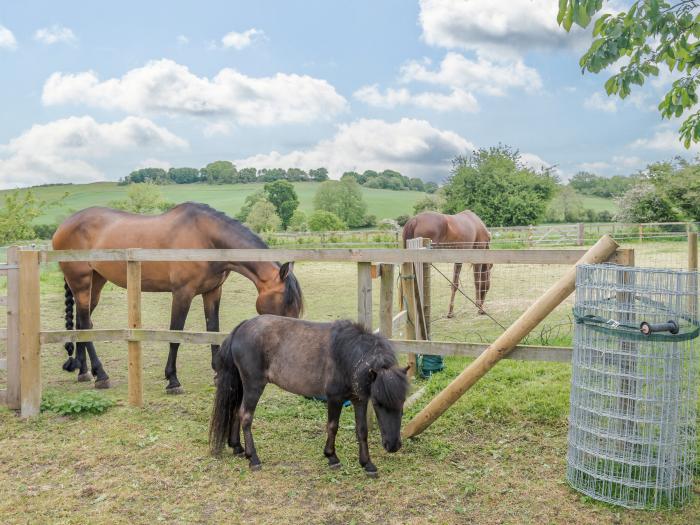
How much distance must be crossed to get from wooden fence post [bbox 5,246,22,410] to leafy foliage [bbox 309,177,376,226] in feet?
182

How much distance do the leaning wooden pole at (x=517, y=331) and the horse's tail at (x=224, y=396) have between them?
4.79 ft

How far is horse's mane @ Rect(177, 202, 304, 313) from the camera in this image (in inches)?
219

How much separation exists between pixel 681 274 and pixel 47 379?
657 cm

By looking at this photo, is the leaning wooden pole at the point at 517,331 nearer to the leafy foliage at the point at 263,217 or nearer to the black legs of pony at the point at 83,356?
the black legs of pony at the point at 83,356

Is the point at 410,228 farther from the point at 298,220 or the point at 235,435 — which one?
the point at 298,220

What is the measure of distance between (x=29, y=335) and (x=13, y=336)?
0.16 meters

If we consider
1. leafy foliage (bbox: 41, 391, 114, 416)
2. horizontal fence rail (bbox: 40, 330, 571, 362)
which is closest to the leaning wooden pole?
horizontal fence rail (bbox: 40, 330, 571, 362)

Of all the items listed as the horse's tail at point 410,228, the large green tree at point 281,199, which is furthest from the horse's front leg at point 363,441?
the large green tree at point 281,199

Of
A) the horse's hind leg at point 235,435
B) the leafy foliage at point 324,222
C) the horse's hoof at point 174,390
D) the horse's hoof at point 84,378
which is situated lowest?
the horse's hoof at point 84,378

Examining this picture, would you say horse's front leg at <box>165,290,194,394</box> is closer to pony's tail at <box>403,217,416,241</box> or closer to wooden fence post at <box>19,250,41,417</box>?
wooden fence post at <box>19,250,41,417</box>

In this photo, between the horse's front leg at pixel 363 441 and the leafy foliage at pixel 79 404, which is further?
the leafy foliage at pixel 79 404

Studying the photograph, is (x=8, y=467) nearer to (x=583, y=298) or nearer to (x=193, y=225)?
(x=193, y=225)

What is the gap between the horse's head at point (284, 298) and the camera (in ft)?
18.2


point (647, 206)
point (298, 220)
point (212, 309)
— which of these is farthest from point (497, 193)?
point (212, 309)
